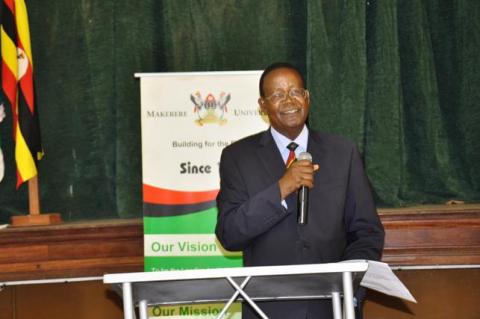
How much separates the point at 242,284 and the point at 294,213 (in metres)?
0.57

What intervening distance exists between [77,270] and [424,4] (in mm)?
2893

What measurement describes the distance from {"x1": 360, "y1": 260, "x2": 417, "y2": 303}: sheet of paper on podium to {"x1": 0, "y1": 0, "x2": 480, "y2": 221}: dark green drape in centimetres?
314

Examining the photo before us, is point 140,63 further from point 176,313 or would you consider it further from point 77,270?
point 176,313

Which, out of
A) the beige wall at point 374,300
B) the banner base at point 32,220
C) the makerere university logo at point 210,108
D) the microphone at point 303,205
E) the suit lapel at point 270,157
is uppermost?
the makerere university logo at point 210,108

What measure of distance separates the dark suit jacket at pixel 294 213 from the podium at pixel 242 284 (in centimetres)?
28

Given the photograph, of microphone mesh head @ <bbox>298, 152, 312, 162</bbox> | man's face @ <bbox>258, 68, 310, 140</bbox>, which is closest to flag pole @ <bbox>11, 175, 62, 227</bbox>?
man's face @ <bbox>258, 68, 310, 140</bbox>

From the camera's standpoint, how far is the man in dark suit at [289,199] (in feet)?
7.73

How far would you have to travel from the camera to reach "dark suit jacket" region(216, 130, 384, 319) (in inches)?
92.8

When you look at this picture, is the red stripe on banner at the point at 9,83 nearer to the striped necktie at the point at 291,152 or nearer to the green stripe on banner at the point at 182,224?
the green stripe on banner at the point at 182,224

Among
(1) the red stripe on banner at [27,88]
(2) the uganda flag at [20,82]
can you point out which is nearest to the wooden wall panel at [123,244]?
(2) the uganda flag at [20,82]

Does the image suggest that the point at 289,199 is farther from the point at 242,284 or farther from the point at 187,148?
the point at 187,148

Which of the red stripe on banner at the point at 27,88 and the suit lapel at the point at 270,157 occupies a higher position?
→ the red stripe on banner at the point at 27,88

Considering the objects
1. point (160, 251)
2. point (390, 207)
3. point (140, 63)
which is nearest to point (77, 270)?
point (160, 251)

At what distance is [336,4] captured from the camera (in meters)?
5.29
